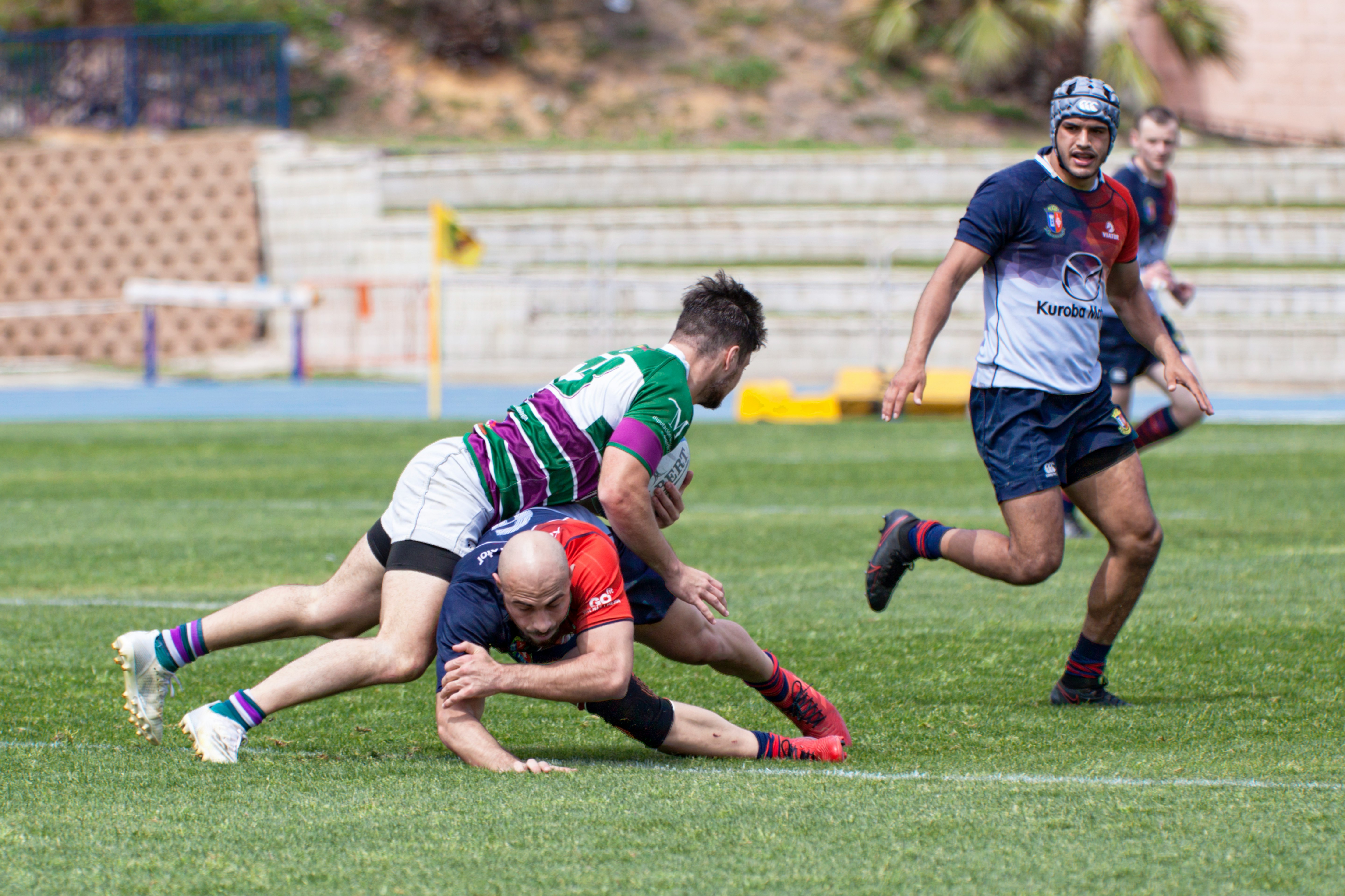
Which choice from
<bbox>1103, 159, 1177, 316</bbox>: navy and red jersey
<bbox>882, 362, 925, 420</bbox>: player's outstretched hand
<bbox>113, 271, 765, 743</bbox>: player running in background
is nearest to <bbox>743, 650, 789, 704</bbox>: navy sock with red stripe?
<bbox>113, 271, 765, 743</bbox>: player running in background

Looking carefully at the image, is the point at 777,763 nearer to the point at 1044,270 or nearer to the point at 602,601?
the point at 602,601

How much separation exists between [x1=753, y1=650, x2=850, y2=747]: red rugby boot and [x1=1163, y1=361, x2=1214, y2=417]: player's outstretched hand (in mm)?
1694

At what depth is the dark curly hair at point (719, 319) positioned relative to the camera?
4.61 m

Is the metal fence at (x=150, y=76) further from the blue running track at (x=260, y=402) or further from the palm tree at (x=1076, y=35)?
the palm tree at (x=1076, y=35)

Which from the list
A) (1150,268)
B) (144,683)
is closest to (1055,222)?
(144,683)

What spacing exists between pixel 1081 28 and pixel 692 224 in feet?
33.6

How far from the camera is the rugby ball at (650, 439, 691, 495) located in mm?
4703

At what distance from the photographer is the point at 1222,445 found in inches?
610

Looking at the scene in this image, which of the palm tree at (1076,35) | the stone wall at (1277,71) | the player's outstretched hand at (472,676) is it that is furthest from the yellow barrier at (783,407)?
the stone wall at (1277,71)

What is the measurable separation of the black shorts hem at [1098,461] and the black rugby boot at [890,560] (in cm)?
67

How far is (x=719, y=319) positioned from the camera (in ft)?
15.1

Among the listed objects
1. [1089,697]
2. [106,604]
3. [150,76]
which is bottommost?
[106,604]

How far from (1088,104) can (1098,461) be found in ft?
3.73

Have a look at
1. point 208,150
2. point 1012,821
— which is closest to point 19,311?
point 208,150
